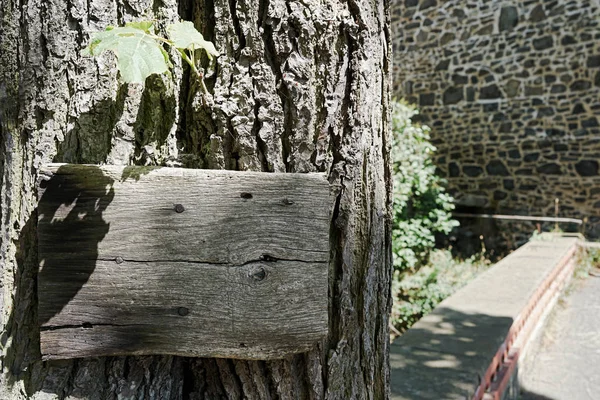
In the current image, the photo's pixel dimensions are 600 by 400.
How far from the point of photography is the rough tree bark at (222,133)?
0.94m

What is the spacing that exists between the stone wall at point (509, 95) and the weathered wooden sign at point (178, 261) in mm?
7969

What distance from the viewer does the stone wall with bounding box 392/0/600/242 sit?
7688 mm

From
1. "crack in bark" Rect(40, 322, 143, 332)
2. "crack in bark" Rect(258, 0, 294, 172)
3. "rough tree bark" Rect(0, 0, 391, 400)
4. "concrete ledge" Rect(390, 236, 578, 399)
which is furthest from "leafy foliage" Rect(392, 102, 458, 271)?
"crack in bark" Rect(40, 322, 143, 332)

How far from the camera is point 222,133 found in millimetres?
1014

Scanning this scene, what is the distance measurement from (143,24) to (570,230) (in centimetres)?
807

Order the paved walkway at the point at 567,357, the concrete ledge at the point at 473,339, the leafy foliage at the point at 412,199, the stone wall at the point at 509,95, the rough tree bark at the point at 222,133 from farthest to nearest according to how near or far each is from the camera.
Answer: the stone wall at the point at 509,95 → the leafy foliage at the point at 412,199 → the paved walkway at the point at 567,357 → the concrete ledge at the point at 473,339 → the rough tree bark at the point at 222,133

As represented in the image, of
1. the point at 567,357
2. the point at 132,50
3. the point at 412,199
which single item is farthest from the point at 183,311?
the point at 412,199

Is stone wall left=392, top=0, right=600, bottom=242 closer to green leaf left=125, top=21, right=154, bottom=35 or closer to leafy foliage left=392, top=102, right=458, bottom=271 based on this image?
leafy foliage left=392, top=102, right=458, bottom=271

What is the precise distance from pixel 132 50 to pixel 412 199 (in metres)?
6.83

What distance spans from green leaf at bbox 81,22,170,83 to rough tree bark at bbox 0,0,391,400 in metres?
0.13

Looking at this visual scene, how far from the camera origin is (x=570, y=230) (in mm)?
7617

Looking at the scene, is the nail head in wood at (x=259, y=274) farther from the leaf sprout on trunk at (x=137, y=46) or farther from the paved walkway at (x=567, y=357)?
the paved walkway at (x=567, y=357)

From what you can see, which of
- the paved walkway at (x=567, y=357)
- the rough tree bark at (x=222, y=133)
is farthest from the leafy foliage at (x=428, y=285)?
the rough tree bark at (x=222, y=133)

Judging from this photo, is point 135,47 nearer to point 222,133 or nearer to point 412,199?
point 222,133
